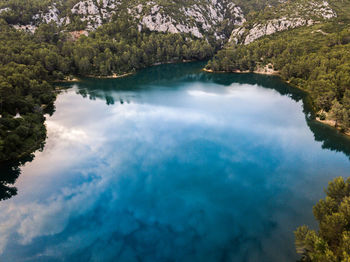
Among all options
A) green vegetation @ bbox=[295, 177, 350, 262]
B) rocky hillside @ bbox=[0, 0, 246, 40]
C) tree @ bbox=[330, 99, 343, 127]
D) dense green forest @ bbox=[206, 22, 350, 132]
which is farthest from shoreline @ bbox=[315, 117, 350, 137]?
rocky hillside @ bbox=[0, 0, 246, 40]

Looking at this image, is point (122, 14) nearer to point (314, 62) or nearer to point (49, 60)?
point (49, 60)

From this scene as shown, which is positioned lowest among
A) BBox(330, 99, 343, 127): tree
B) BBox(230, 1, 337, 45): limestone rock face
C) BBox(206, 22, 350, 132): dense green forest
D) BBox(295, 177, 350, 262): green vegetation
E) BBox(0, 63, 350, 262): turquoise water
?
BBox(0, 63, 350, 262): turquoise water

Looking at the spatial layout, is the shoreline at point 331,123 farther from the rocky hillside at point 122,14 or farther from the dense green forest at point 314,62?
the rocky hillside at point 122,14

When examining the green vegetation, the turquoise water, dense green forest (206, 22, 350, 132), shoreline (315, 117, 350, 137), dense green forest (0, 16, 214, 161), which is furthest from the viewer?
dense green forest (206, 22, 350, 132)

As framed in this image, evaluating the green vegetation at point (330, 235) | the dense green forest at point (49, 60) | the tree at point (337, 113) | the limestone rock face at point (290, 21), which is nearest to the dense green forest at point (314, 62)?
the tree at point (337, 113)

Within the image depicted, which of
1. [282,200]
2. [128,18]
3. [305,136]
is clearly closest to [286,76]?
[305,136]

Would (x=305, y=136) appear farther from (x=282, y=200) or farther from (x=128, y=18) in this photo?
(x=128, y=18)

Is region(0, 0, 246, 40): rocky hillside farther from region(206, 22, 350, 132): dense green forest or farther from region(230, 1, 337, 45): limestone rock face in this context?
region(206, 22, 350, 132): dense green forest
